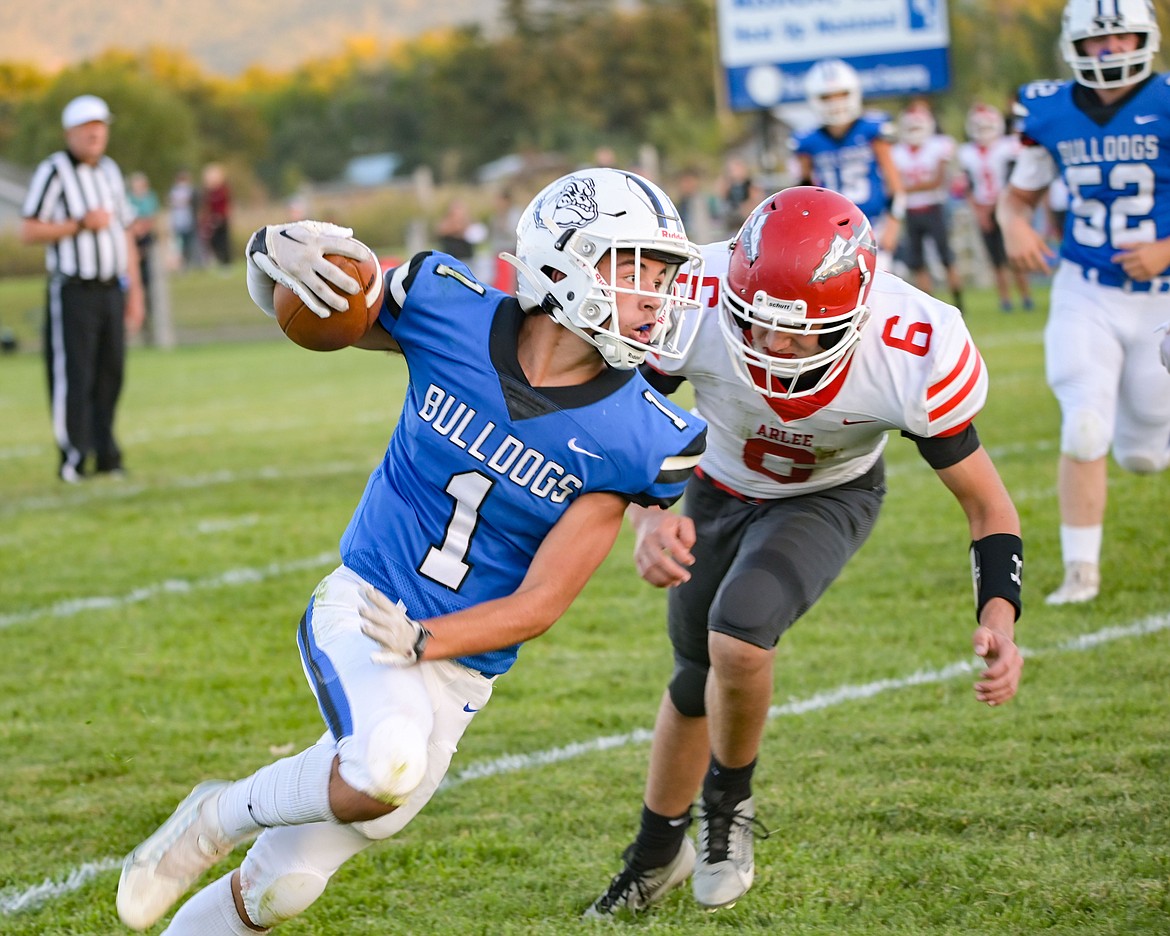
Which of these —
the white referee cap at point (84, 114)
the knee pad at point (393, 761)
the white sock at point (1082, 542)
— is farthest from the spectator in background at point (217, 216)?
the knee pad at point (393, 761)

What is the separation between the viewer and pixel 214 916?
9.19 feet

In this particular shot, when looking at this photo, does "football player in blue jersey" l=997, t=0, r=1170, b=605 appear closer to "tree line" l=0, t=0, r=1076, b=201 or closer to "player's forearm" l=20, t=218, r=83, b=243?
"player's forearm" l=20, t=218, r=83, b=243

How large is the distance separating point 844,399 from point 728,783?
0.86 m

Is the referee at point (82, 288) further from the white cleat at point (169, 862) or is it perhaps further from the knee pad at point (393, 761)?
the knee pad at point (393, 761)

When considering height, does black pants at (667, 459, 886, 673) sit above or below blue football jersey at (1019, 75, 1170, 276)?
below

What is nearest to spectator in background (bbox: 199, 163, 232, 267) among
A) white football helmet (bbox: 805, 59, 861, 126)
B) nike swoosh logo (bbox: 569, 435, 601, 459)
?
white football helmet (bbox: 805, 59, 861, 126)

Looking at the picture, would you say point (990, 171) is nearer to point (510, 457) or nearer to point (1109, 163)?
point (1109, 163)

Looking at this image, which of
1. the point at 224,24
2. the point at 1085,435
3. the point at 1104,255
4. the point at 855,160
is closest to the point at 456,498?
the point at 1085,435

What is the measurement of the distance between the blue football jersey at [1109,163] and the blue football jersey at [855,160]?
192 inches

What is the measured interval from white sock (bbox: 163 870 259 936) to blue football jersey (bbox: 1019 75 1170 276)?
3.82m

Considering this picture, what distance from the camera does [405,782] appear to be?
8.55ft

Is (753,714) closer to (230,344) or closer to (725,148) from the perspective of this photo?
(230,344)

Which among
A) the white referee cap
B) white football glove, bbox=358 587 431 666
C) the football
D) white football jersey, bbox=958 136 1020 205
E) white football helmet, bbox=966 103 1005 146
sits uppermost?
the football

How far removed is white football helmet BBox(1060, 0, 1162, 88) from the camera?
5070 mm
